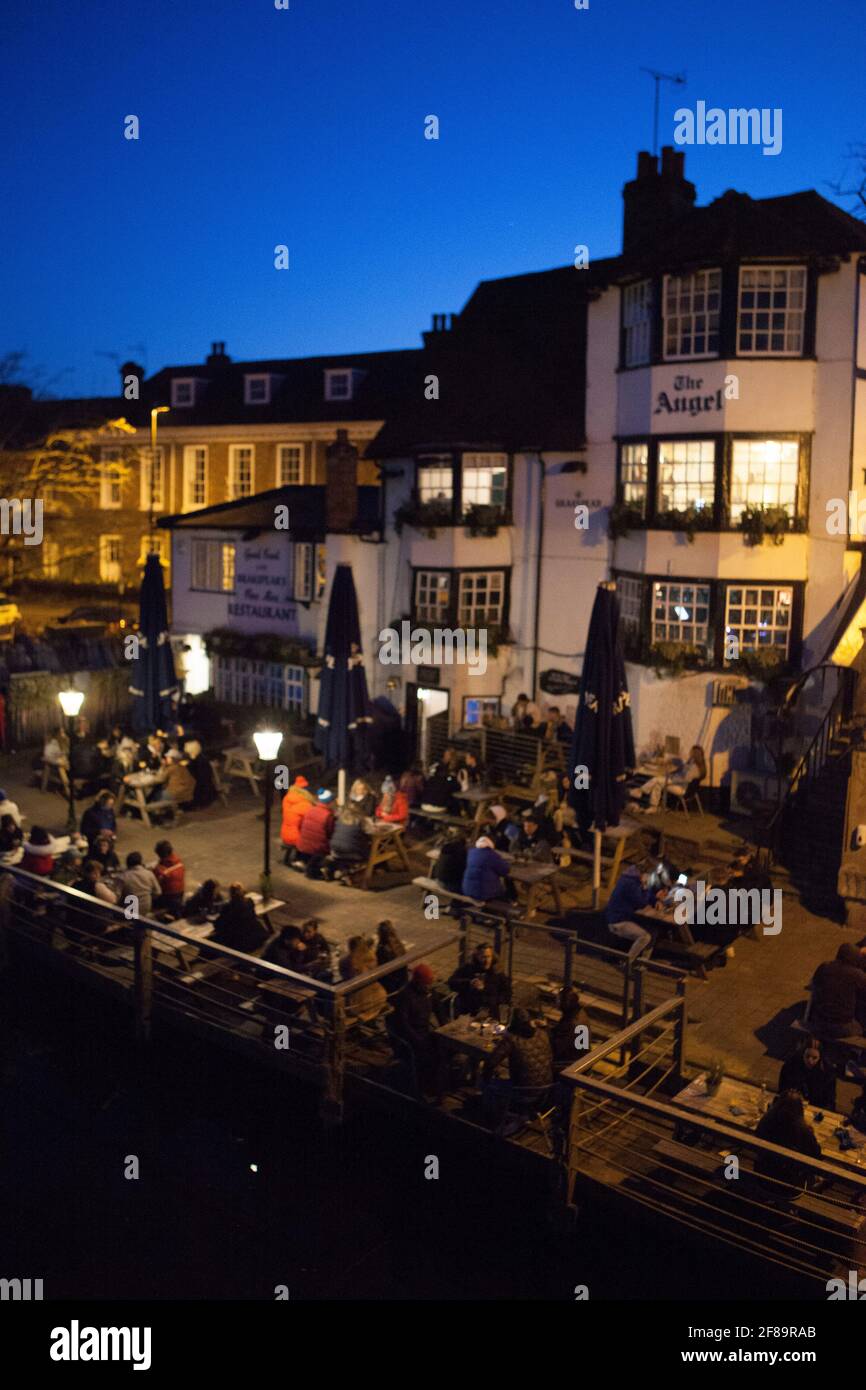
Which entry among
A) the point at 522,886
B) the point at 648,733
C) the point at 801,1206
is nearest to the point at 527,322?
the point at 648,733

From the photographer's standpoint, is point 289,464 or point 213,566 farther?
point 289,464

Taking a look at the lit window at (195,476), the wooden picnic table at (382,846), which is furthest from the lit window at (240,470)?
the wooden picnic table at (382,846)

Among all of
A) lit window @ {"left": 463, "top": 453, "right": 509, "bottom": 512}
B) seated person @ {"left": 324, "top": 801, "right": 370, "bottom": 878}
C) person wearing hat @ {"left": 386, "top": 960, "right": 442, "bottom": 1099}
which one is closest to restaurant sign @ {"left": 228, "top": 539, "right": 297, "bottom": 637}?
lit window @ {"left": 463, "top": 453, "right": 509, "bottom": 512}

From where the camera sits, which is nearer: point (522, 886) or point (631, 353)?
point (522, 886)

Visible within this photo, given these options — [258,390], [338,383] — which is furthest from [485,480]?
[258,390]

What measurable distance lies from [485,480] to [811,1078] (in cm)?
1704

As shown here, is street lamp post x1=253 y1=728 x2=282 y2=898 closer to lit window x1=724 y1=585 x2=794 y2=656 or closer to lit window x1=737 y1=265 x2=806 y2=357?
lit window x1=724 y1=585 x2=794 y2=656

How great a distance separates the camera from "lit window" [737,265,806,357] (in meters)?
21.4

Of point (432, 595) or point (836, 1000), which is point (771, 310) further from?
point (836, 1000)

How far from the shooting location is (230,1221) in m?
11.1

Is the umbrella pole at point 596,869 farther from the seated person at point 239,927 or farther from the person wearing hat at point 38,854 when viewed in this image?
the person wearing hat at point 38,854

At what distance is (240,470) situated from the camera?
4331 cm
